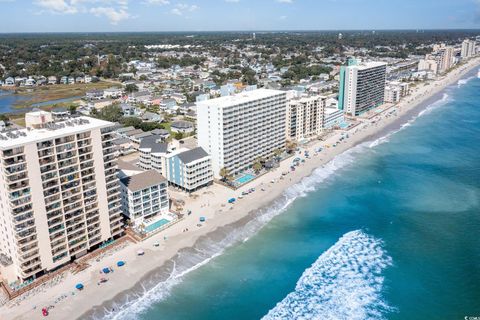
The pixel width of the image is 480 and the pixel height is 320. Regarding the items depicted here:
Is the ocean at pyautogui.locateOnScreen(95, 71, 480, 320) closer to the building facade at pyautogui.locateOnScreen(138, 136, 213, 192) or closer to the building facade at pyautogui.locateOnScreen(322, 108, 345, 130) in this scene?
the building facade at pyautogui.locateOnScreen(138, 136, 213, 192)

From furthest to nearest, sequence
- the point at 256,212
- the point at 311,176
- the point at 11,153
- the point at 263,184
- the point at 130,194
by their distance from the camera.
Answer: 1. the point at 311,176
2. the point at 263,184
3. the point at 256,212
4. the point at 130,194
5. the point at 11,153

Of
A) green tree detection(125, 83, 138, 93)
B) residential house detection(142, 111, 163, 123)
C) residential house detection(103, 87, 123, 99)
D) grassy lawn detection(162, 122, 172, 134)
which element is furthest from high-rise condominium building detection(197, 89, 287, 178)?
green tree detection(125, 83, 138, 93)

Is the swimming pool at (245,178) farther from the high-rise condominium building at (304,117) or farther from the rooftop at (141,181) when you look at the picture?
the high-rise condominium building at (304,117)

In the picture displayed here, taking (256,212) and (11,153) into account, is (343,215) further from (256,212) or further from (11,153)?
(11,153)

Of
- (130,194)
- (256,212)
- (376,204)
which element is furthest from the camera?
(376,204)

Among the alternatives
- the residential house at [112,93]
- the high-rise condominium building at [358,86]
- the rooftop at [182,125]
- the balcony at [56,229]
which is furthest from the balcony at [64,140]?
the residential house at [112,93]

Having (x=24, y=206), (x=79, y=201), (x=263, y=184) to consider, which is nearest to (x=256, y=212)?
(x=263, y=184)

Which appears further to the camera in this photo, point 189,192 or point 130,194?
point 189,192

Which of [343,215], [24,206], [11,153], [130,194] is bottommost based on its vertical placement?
[343,215]
